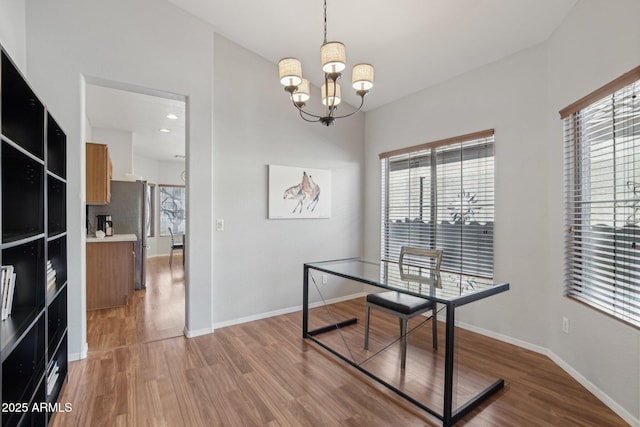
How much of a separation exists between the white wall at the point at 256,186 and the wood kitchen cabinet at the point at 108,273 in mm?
1680

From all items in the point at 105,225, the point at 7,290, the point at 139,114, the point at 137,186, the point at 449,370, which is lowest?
the point at 449,370

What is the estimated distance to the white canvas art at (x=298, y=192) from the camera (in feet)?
12.5

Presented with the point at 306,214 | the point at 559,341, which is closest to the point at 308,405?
the point at 559,341

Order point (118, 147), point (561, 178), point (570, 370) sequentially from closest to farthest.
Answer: point (570, 370), point (561, 178), point (118, 147)

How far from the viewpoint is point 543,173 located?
2.79 m

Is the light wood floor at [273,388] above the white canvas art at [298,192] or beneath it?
beneath

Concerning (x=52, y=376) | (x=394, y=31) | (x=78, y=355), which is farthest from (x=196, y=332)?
(x=394, y=31)

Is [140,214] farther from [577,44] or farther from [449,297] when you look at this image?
[577,44]

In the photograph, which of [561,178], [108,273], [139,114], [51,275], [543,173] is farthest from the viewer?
[139,114]

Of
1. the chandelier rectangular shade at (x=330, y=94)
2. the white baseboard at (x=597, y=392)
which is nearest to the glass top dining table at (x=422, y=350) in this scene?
the white baseboard at (x=597, y=392)

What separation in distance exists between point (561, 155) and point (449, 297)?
1.67 meters

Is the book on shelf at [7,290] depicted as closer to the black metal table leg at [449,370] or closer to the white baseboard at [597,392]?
the black metal table leg at [449,370]

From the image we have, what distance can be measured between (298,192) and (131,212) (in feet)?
9.55

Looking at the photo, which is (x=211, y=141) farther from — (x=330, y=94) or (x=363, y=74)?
(x=363, y=74)
